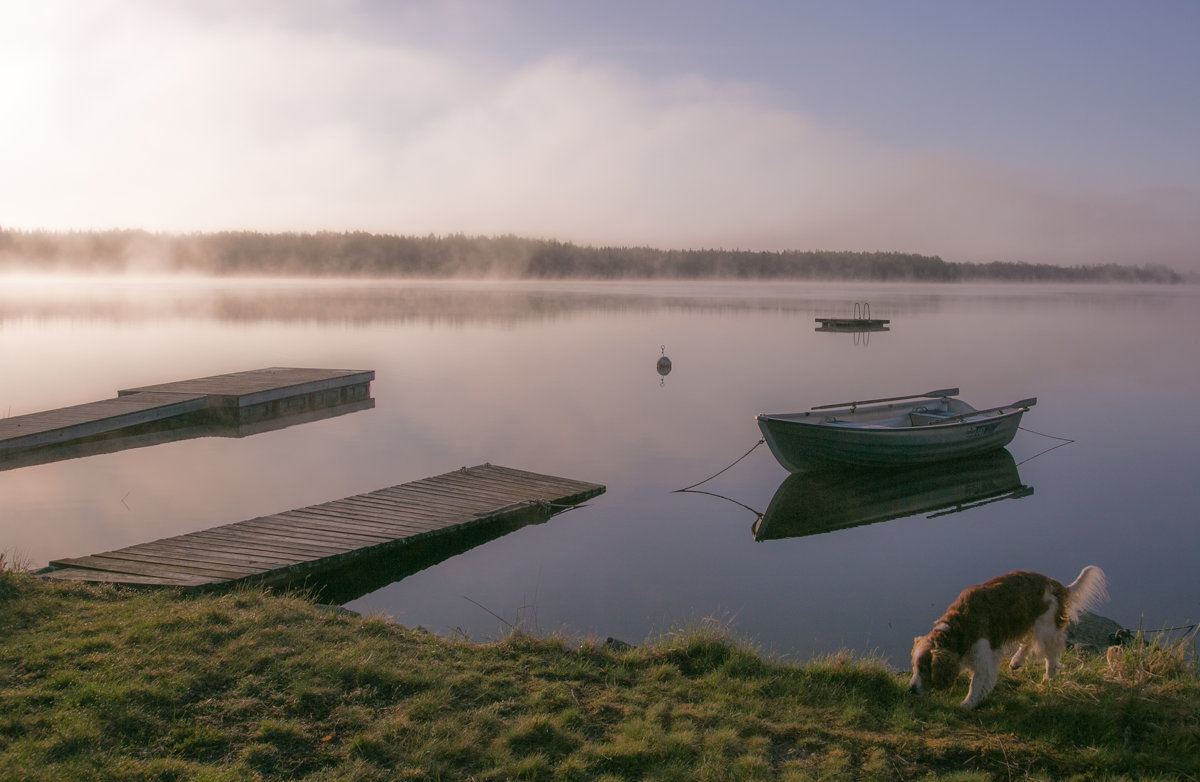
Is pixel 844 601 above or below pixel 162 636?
below

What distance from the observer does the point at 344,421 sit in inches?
794

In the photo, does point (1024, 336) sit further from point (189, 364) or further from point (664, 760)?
point (664, 760)

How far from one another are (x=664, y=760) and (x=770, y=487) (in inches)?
423

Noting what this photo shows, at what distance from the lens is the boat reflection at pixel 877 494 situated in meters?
12.9

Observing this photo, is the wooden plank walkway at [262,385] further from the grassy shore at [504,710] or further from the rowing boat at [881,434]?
the grassy shore at [504,710]

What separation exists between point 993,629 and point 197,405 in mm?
16946

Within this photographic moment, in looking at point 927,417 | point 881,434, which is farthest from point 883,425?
point 927,417

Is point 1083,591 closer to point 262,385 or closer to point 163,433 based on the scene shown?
point 163,433

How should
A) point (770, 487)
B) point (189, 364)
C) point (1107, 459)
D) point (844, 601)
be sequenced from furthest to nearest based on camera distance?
point (189, 364) → point (1107, 459) → point (770, 487) → point (844, 601)

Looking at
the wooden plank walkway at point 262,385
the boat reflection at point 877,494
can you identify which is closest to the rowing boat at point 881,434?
the boat reflection at point 877,494

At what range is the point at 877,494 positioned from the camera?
47.4 feet

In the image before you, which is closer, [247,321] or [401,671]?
[401,671]

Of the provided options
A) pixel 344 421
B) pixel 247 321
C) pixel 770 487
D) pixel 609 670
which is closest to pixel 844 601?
pixel 609 670

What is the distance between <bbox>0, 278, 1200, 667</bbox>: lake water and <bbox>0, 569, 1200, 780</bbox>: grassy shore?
1.70 meters
